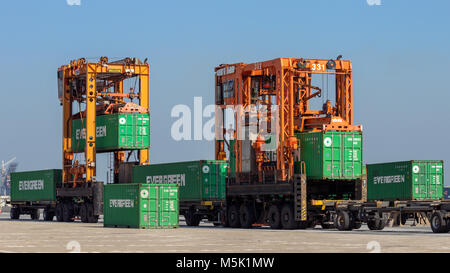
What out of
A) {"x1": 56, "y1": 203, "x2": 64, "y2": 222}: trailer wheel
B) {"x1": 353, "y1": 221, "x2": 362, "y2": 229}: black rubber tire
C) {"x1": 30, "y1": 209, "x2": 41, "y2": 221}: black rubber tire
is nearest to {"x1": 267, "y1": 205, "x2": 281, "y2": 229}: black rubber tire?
{"x1": 353, "y1": 221, "x2": 362, "y2": 229}: black rubber tire

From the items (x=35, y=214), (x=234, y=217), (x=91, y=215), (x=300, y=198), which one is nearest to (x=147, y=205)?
(x=234, y=217)

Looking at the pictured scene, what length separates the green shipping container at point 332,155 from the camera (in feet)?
143

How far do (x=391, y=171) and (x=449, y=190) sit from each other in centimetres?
15178

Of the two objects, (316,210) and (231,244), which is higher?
(316,210)

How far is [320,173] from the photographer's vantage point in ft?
143

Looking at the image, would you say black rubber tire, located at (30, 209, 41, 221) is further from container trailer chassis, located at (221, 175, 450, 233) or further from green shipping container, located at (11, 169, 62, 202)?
container trailer chassis, located at (221, 175, 450, 233)

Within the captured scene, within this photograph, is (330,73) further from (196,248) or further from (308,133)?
(196,248)

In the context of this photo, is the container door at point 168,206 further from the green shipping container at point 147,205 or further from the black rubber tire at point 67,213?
the black rubber tire at point 67,213

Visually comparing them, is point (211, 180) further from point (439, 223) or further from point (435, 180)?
point (439, 223)

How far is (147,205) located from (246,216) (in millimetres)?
5195

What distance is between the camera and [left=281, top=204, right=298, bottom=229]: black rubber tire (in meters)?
43.6

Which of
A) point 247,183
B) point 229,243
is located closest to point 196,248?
point 229,243

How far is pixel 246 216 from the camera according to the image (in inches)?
1869

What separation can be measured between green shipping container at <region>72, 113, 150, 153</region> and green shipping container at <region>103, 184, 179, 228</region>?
1379 cm
